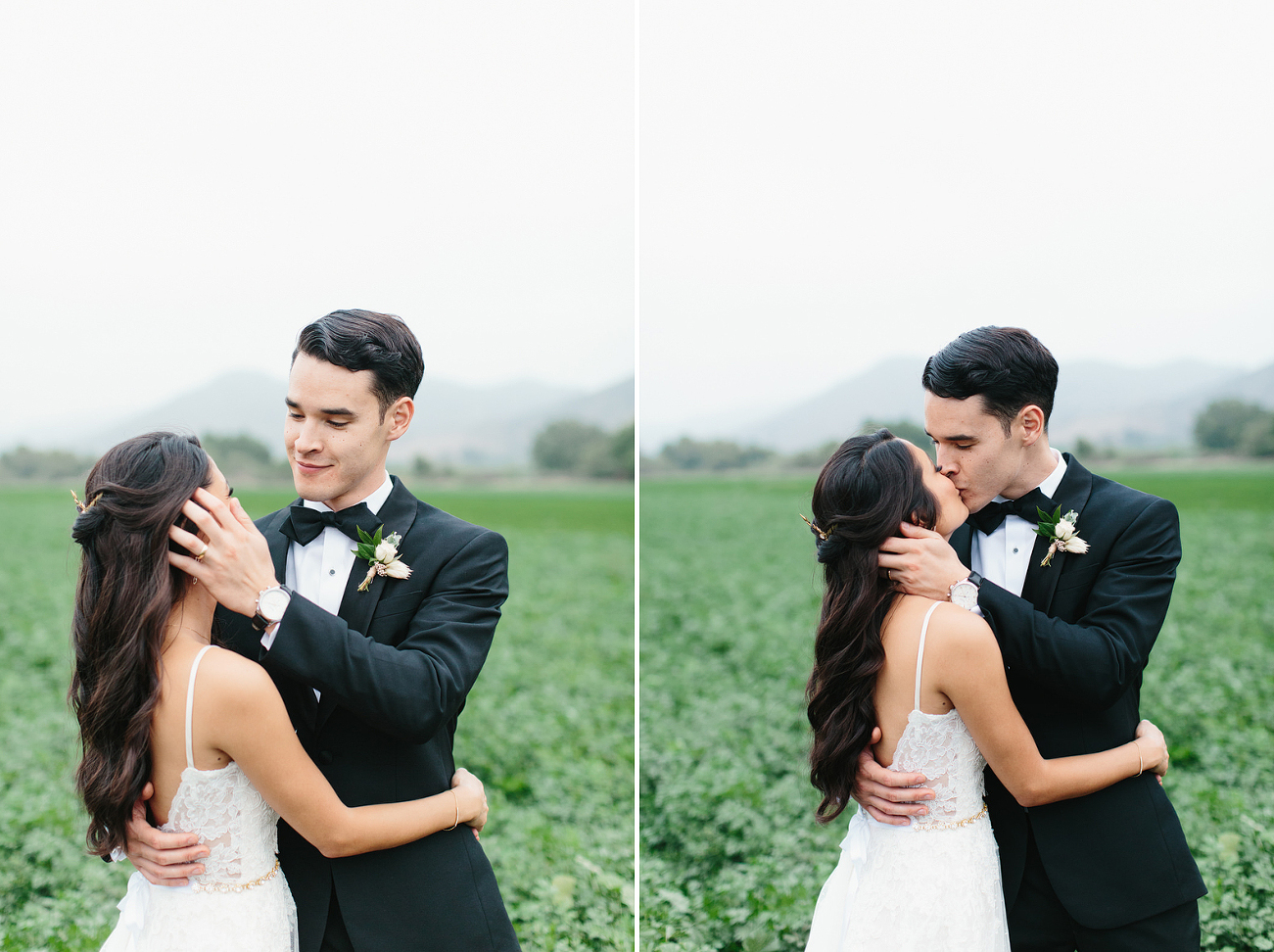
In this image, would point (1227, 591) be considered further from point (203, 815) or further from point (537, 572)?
point (203, 815)

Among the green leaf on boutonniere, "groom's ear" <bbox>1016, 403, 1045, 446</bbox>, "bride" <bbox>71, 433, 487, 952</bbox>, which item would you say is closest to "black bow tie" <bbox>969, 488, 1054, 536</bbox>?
"groom's ear" <bbox>1016, 403, 1045, 446</bbox>

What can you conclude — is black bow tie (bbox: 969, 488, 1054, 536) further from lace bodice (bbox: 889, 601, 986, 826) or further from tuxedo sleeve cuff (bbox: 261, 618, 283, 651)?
tuxedo sleeve cuff (bbox: 261, 618, 283, 651)

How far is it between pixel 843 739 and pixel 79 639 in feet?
6.63

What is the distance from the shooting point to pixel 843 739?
2799mm

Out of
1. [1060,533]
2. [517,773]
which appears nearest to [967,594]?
[1060,533]

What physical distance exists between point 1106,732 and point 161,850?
2.55 m

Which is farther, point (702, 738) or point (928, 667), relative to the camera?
point (702, 738)

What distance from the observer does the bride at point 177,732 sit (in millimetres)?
2268

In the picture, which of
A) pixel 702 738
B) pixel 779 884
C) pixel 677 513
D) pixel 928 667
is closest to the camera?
pixel 928 667

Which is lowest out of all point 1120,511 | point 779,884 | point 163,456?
point 779,884

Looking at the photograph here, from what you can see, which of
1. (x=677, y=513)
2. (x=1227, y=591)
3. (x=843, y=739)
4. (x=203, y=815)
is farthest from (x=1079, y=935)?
(x=677, y=513)

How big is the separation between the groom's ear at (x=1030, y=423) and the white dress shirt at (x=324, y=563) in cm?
184

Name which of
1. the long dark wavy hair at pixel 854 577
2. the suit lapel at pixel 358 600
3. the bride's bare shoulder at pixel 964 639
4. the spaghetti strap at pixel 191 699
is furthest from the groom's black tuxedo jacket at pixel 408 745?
the bride's bare shoulder at pixel 964 639

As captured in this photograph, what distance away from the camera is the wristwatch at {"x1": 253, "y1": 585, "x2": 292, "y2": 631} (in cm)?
221
